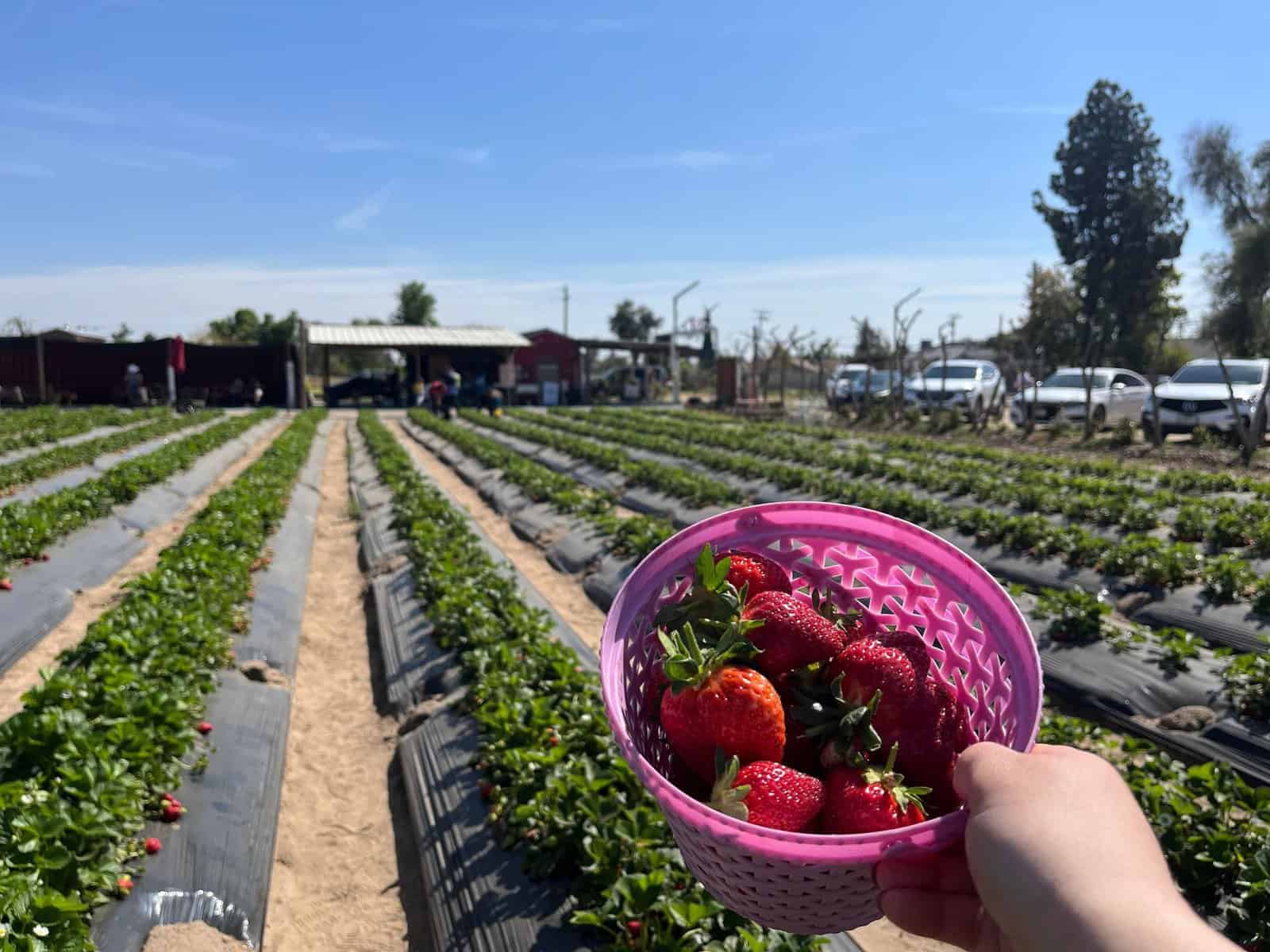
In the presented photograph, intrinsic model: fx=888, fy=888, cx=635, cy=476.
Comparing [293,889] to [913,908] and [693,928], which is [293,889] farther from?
[913,908]

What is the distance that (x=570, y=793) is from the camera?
3678mm

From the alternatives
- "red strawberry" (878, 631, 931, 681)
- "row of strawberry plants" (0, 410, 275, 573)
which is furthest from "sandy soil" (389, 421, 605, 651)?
"row of strawberry plants" (0, 410, 275, 573)

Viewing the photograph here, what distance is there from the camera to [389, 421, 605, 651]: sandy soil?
25.1 ft

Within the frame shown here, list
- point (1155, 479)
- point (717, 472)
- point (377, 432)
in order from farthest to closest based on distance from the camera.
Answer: point (377, 432), point (717, 472), point (1155, 479)

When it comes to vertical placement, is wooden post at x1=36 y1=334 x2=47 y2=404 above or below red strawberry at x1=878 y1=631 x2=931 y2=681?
above

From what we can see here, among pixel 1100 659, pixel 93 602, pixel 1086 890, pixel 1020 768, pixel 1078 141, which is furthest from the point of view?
pixel 1078 141

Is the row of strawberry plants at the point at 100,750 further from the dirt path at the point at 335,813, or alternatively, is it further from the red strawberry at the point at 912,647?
the red strawberry at the point at 912,647

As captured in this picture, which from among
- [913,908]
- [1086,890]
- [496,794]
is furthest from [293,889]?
[1086,890]

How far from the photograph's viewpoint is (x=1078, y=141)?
41094 mm

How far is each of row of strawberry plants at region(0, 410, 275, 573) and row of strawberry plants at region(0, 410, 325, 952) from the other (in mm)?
2137

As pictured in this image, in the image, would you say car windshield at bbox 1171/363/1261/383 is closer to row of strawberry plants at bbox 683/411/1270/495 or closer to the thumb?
row of strawberry plants at bbox 683/411/1270/495

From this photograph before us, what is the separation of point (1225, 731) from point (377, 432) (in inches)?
796

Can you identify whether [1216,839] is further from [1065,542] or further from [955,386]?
[955,386]

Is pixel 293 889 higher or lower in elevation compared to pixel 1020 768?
lower
